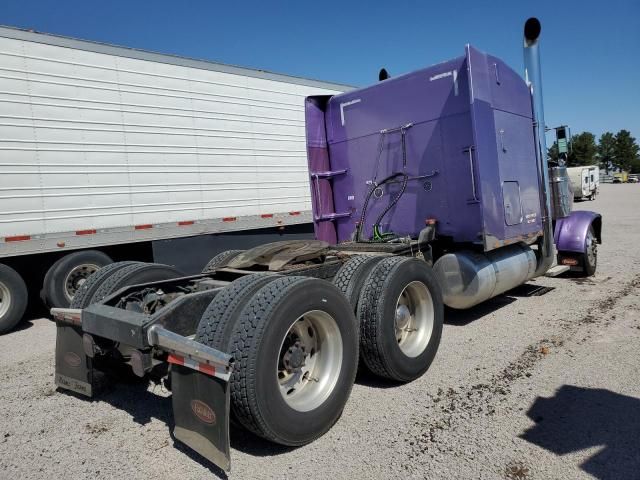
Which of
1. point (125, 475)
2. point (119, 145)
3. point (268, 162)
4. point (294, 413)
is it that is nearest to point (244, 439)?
point (294, 413)

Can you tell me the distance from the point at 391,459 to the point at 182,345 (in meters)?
1.41

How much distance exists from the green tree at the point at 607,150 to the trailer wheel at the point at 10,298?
102738mm

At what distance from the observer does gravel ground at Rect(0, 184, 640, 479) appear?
2766 millimetres

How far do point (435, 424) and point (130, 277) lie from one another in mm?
2721

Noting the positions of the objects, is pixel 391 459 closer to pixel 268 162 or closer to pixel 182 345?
pixel 182 345

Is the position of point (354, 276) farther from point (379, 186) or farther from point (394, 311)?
point (379, 186)

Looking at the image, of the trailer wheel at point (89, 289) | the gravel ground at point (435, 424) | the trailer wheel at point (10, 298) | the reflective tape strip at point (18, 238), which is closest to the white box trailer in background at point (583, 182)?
the gravel ground at point (435, 424)

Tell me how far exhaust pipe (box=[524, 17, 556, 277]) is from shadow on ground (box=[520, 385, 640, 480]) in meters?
3.40

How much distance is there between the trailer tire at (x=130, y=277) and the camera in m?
3.92

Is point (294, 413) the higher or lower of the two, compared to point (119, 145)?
lower

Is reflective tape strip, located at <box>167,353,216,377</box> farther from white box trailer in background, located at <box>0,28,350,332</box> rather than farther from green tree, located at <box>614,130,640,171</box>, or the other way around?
green tree, located at <box>614,130,640,171</box>

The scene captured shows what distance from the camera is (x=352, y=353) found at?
339 centimetres

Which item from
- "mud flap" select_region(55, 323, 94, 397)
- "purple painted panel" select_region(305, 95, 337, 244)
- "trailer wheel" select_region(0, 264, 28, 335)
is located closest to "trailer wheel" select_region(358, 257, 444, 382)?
"mud flap" select_region(55, 323, 94, 397)

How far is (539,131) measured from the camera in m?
6.53
